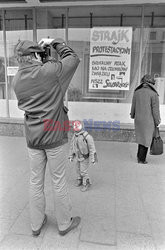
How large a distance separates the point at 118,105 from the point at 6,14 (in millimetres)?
4026

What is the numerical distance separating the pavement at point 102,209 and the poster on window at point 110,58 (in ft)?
7.56

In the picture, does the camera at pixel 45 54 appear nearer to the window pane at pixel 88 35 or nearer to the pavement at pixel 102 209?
the pavement at pixel 102 209

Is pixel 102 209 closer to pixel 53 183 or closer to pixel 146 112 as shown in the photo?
pixel 53 183

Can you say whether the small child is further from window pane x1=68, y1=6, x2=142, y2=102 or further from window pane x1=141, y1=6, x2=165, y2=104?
window pane x1=141, y1=6, x2=165, y2=104

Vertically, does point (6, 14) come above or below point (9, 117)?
above

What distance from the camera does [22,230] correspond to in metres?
2.78

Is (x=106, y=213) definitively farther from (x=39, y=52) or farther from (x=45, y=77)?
(x=39, y=52)

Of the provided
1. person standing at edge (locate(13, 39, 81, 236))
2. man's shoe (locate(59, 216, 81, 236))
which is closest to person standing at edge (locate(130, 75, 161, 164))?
man's shoe (locate(59, 216, 81, 236))

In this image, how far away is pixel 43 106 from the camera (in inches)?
Result: 92.4

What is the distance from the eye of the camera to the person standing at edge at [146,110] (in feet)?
15.3

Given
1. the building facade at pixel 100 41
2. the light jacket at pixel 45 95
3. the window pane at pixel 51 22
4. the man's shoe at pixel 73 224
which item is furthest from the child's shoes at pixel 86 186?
the window pane at pixel 51 22

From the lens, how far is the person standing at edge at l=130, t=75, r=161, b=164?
4676mm

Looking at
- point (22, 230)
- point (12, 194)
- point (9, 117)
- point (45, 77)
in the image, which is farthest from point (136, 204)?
point (9, 117)

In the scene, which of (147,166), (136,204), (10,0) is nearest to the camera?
(136,204)
